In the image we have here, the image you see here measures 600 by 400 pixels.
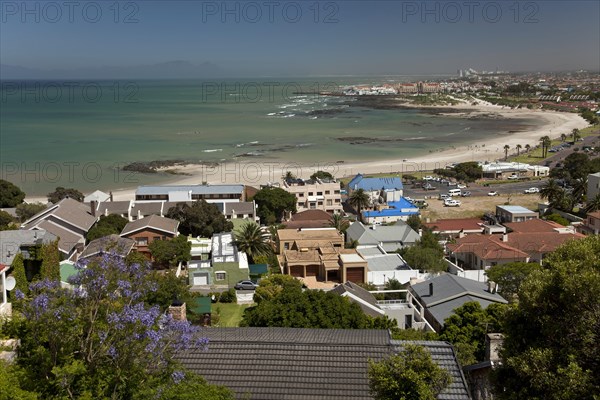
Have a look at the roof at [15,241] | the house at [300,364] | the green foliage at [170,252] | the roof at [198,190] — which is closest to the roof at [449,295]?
the house at [300,364]

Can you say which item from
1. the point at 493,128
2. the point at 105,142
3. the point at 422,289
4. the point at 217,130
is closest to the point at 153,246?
the point at 422,289

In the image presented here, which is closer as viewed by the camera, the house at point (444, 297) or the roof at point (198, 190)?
the house at point (444, 297)

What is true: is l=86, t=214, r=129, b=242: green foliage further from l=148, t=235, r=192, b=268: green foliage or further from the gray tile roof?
the gray tile roof

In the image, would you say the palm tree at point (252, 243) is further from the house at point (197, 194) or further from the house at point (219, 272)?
the house at point (197, 194)

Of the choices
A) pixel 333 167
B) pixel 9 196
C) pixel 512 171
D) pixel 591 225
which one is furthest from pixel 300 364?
pixel 333 167

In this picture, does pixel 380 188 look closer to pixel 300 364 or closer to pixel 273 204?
pixel 273 204
